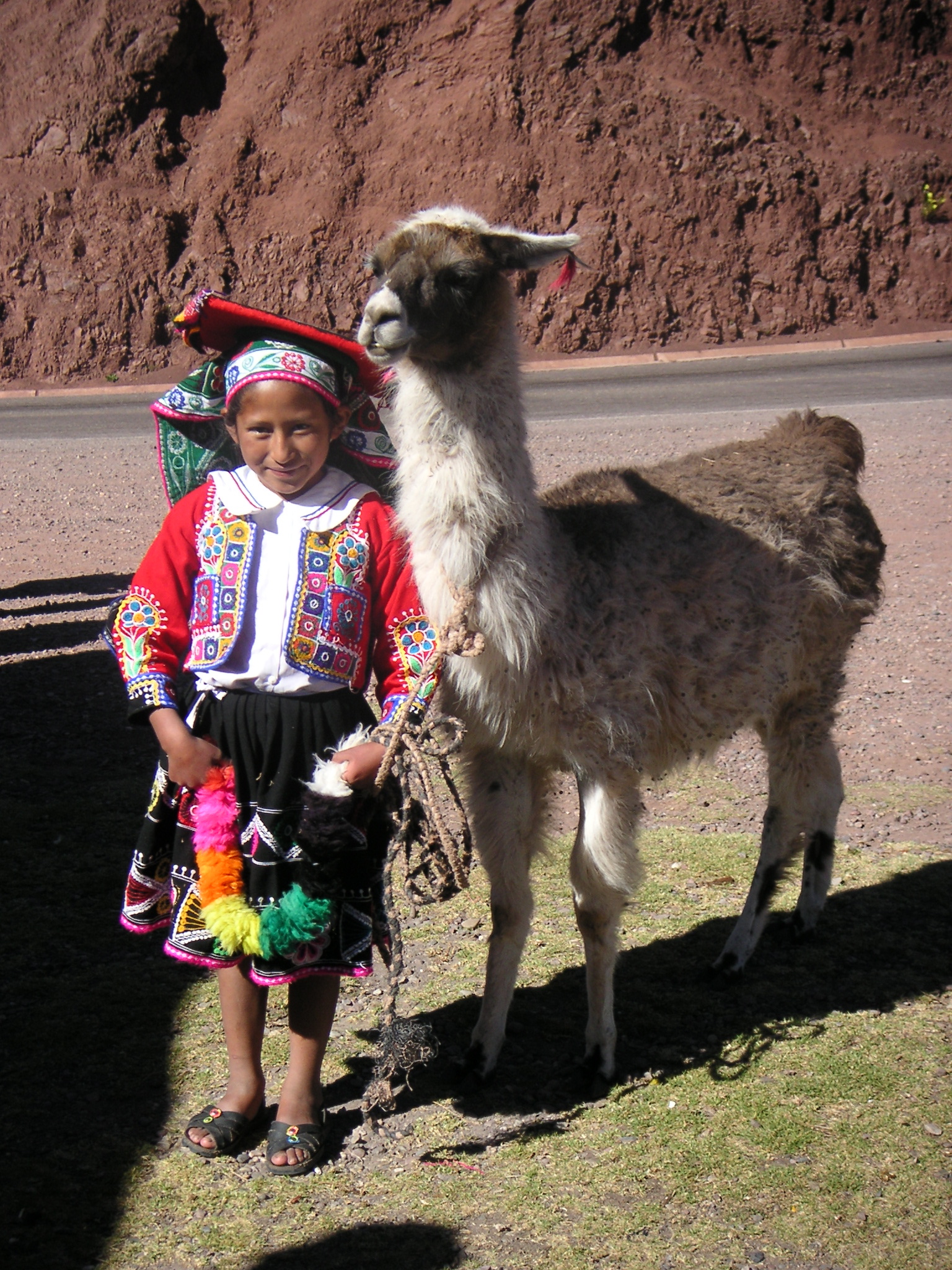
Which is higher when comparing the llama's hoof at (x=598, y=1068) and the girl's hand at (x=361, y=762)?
the girl's hand at (x=361, y=762)

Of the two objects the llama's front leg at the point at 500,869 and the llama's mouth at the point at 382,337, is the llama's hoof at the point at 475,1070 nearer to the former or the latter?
the llama's front leg at the point at 500,869

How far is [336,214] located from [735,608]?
905 inches

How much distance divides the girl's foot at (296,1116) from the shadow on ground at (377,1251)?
22 centimetres

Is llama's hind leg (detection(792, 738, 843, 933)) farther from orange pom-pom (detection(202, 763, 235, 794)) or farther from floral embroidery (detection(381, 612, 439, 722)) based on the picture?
orange pom-pom (detection(202, 763, 235, 794))

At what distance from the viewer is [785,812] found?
3.60m

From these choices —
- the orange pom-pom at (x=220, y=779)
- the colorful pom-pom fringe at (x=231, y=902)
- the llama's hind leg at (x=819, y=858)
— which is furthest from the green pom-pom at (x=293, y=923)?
the llama's hind leg at (x=819, y=858)

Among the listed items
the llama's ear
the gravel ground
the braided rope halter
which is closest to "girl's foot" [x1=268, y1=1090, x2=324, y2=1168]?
the braided rope halter

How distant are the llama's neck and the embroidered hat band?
219 millimetres

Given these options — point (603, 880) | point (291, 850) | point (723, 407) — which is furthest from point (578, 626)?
point (723, 407)

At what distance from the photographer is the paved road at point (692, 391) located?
570 inches

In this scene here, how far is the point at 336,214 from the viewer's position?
24188mm

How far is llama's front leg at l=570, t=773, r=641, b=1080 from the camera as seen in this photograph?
9.38 feet

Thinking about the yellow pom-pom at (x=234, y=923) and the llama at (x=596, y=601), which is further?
the llama at (x=596, y=601)

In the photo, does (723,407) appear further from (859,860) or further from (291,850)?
(291,850)
